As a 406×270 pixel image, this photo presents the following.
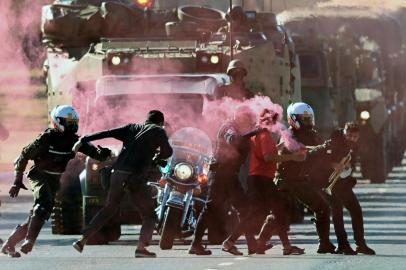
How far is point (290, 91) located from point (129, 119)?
12.3 feet

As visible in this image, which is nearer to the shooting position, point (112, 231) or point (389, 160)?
point (112, 231)

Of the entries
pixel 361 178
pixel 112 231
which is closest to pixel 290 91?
pixel 112 231

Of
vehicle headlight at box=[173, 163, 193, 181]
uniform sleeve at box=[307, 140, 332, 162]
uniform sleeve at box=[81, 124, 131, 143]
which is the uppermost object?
uniform sleeve at box=[81, 124, 131, 143]

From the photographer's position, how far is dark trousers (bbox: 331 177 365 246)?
841 inches

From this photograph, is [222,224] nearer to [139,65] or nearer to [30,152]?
[30,152]

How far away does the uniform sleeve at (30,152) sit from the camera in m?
20.4

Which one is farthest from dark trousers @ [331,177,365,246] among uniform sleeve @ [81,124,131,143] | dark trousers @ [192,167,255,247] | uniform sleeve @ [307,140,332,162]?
uniform sleeve @ [81,124,131,143]

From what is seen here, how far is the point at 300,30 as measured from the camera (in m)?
38.0

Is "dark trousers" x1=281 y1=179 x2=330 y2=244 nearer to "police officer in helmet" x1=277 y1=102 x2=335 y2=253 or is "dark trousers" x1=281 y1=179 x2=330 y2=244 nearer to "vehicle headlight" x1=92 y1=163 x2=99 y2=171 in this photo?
"police officer in helmet" x1=277 y1=102 x2=335 y2=253

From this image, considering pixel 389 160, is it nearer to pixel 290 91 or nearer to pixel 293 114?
pixel 290 91

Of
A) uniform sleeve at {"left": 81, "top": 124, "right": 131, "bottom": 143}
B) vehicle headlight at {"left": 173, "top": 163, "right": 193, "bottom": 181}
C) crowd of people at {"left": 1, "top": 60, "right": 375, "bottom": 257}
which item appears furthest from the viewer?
vehicle headlight at {"left": 173, "top": 163, "right": 193, "bottom": 181}

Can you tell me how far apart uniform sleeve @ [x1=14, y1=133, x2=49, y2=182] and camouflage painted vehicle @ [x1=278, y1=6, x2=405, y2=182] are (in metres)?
14.5

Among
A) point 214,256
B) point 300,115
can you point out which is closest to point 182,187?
point 214,256

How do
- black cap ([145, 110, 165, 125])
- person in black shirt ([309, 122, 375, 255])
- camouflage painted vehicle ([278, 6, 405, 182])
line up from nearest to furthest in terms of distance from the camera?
black cap ([145, 110, 165, 125])
person in black shirt ([309, 122, 375, 255])
camouflage painted vehicle ([278, 6, 405, 182])
